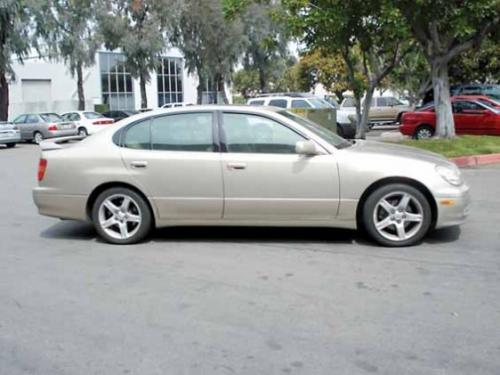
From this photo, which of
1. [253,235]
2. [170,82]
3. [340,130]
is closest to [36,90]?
[170,82]

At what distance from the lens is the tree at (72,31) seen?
3425 centimetres

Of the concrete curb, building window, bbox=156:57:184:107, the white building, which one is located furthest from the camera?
building window, bbox=156:57:184:107

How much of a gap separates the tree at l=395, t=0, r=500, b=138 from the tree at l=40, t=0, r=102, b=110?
24137 mm

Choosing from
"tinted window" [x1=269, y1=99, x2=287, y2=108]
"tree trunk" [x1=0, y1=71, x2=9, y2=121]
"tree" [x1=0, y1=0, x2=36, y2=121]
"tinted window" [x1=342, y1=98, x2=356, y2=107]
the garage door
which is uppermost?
"tree" [x1=0, y1=0, x2=36, y2=121]

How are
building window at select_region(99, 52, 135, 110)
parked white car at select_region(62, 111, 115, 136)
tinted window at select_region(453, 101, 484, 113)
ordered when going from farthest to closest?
building window at select_region(99, 52, 135, 110) → parked white car at select_region(62, 111, 115, 136) → tinted window at select_region(453, 101, 484, 113)

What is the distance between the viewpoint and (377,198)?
627 cm

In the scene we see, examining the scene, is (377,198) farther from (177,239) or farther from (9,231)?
(9,231)

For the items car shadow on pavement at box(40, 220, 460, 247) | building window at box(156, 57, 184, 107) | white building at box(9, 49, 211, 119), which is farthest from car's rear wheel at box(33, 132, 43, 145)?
building window at box(156, 57, 184, 107)

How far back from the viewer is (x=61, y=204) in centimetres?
685

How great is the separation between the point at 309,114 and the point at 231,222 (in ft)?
42.2

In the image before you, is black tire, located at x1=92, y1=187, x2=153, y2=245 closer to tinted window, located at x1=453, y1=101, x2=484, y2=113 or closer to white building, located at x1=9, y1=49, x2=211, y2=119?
tinted window, located at x1=453, y1=101, x2=484, y2=113

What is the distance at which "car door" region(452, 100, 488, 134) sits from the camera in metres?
18.8

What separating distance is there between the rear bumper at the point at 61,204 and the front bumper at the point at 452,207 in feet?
12.6

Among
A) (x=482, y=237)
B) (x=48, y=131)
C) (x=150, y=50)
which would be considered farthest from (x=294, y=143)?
(x=150, y=50)
